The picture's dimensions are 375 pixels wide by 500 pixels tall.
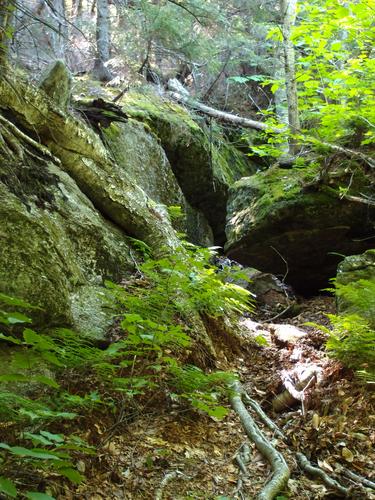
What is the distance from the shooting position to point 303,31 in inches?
308

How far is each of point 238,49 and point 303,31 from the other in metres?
6.69

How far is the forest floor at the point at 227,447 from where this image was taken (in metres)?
2.83

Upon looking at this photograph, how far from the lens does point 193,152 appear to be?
11.4 meters

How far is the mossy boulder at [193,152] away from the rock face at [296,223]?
2599 mm

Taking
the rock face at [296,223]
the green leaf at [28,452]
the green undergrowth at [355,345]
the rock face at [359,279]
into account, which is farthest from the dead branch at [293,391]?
the rock face at [296,223]

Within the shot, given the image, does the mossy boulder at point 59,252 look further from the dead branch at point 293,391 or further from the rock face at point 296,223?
the rock face at point 296,223

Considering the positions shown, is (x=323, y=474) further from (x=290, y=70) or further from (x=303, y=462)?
(x=290, y=70)

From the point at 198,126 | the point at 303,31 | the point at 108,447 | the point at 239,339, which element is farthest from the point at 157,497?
the point at 198,126

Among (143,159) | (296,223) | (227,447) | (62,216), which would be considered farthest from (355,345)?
(143,159)

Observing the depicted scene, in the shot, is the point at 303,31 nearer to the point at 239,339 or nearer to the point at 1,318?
the point at 239,339

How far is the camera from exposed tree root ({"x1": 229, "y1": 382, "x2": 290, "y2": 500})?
296cm

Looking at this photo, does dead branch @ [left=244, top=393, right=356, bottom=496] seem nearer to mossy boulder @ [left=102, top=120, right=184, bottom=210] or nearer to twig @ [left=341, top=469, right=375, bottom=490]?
twig @ [left=341, top=469, right=375, bottom=490]

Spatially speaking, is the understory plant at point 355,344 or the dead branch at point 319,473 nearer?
the dead branch at point 319,473

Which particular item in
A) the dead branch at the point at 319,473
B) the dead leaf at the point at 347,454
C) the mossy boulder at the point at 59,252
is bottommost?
the dead branch at the point at 319,473
